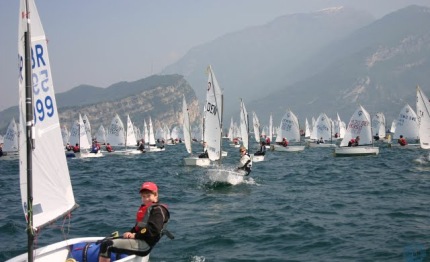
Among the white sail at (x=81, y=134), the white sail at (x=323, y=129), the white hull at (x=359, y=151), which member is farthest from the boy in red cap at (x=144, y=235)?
the white sail at (x=323, y=129)

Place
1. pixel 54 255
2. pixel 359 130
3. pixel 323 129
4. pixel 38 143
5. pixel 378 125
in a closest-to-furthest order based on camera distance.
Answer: pixel 38 143 < pixel 54 255 < pixel 359 130 < pixel 323 129 < pixel 378 125

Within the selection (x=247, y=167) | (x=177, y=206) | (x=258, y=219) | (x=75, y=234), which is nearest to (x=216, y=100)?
(x=247, y=167)

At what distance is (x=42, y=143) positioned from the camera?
7.93 meters

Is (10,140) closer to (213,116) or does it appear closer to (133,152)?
(133,152)

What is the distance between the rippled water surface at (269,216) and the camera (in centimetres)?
1116

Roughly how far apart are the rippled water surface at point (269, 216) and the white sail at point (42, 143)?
2890 mm

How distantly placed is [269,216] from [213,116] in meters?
12.6

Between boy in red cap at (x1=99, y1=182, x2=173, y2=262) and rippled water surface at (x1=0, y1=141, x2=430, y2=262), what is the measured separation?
96.0 inches

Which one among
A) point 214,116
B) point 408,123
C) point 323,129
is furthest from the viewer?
point 323,129

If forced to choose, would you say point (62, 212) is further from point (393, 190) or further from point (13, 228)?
point (393, 190)

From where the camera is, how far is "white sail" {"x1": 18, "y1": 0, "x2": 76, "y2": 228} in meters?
7.64

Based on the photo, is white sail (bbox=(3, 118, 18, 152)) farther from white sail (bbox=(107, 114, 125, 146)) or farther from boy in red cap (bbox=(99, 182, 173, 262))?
boy in red cap (bbox=(99, 182, 173, 262))

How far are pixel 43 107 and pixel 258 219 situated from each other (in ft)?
29.9

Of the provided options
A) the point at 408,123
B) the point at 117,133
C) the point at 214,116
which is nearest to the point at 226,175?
the point at 214,116
